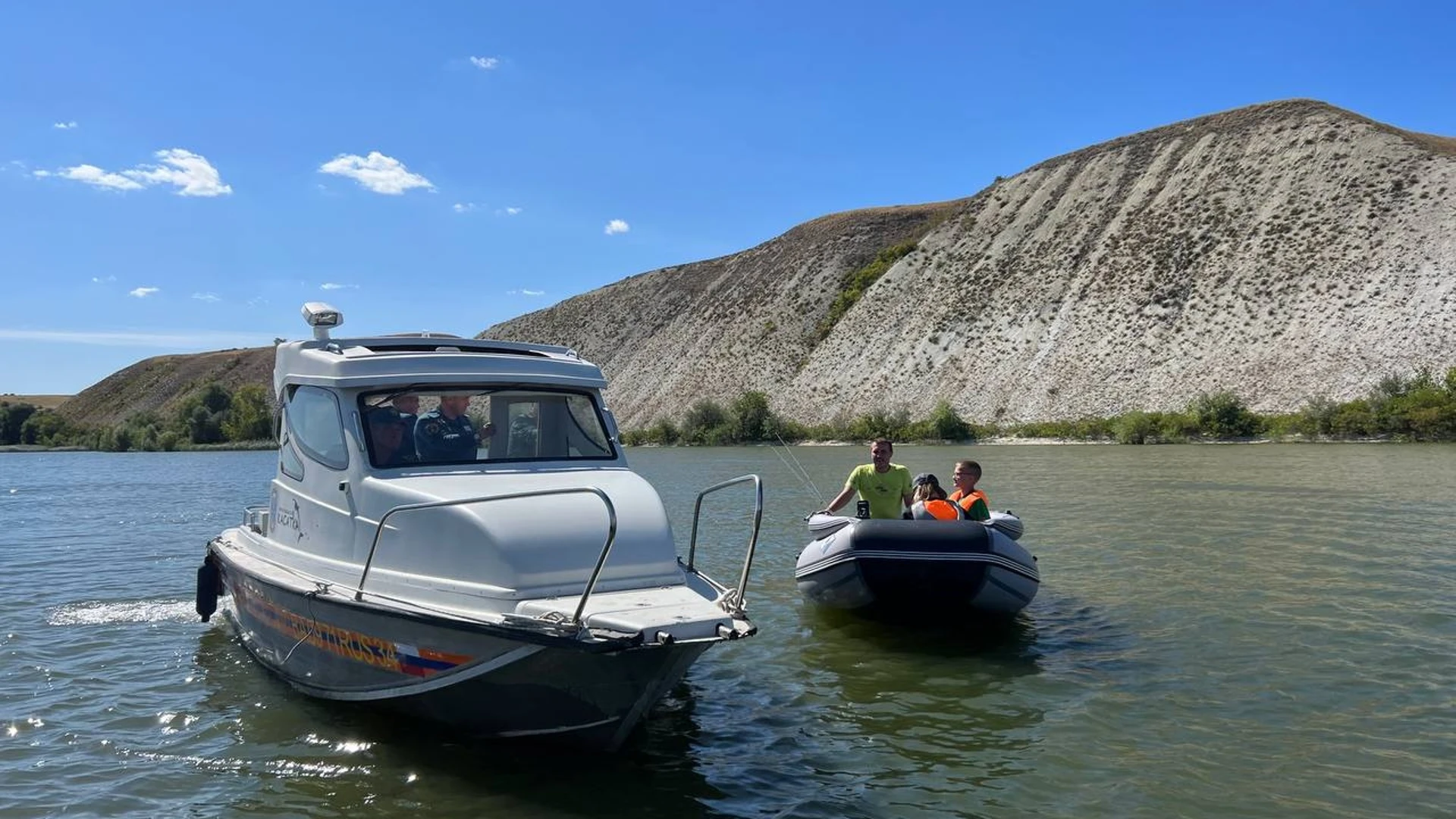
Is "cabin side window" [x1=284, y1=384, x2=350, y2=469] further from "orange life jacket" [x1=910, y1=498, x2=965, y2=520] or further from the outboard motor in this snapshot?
"orange life jacket" [x1=910, y1=498, x2=965, y2=520]

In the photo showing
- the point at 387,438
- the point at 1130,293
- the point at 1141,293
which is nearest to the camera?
the point at 387,438

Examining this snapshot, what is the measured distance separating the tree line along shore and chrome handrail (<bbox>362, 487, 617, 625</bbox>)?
25.6m

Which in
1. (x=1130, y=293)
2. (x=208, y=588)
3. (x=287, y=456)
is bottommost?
(x=208, y=588)

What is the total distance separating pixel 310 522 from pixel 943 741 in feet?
19.8

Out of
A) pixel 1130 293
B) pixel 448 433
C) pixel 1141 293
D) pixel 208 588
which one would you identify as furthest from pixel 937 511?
pixel 1130 293

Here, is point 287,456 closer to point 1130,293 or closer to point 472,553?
point 472,553

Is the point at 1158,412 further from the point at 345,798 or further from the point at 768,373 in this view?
the point at 345,798

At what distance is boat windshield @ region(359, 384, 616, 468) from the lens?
9055 mm

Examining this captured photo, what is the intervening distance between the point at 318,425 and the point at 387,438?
1057mm

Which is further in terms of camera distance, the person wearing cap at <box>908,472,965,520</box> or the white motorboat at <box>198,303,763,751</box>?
the person wearing cap at <box>908,472,965,520</box>

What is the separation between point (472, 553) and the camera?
25.3 feet

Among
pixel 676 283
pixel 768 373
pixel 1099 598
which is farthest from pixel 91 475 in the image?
pixel 676 283

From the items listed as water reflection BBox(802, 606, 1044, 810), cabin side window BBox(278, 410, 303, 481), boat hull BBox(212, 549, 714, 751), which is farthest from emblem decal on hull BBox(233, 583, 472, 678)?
water reflection BBox(802, 606, 1044, 810)

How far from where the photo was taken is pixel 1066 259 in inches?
3098
